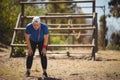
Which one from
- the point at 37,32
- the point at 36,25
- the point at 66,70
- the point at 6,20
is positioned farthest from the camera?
the point at 6,20

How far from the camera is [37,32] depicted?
25.2ft

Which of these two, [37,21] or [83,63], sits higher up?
[37,21]

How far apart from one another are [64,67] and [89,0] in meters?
3.38

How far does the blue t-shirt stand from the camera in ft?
25.0

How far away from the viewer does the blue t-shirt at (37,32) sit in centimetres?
761

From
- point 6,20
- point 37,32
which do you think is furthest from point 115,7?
point 37,32

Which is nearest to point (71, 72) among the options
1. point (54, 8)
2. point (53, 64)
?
point (53, 64)

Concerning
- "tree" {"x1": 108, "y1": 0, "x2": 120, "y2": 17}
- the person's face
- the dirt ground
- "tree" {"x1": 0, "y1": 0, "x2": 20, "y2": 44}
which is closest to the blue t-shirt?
the person's face

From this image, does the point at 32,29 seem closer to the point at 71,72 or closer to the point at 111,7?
the point at 71,72

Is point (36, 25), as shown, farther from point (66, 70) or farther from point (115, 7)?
point (115, 7)

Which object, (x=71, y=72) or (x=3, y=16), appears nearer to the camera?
(x=71, y=72)

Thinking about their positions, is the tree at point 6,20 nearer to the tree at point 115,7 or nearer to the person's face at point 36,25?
the tree at point 115,7

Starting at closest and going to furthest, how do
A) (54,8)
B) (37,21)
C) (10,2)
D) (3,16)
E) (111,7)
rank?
(37,21), (3,16), (10,2), (111,7), (54,8)

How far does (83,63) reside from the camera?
32.8 feet
